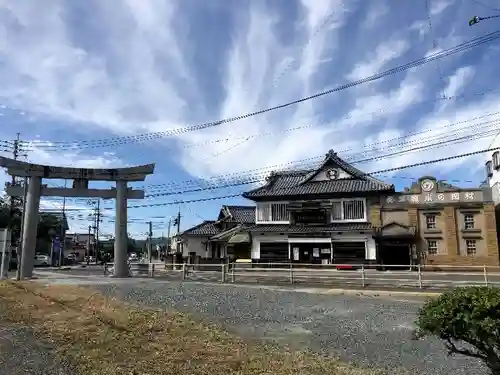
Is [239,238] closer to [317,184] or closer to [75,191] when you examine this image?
[317,184]

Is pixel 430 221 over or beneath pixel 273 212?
beneath

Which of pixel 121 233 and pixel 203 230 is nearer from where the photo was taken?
pixel 121 233

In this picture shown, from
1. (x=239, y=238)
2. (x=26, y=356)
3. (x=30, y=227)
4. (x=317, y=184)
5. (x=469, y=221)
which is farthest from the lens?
(x=239, y=238)

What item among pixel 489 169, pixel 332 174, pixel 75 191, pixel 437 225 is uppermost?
pixel 489 169

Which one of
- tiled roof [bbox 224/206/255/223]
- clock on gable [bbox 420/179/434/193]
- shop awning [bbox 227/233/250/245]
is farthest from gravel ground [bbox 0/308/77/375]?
tiled roof [bbox 224/206/255/223]

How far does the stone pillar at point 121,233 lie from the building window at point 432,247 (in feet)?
76.1

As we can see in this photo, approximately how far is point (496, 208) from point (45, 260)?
61857 millimetres

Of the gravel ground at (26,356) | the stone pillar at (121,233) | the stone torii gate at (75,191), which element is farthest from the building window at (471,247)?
the gravel ground at (26,356)

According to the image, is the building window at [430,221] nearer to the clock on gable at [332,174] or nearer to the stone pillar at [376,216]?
the stone pillar at [376,216]

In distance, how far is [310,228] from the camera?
39156 mm

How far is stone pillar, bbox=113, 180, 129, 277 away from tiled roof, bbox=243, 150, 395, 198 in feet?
51.0

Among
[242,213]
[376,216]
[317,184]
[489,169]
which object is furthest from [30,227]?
[489,169]

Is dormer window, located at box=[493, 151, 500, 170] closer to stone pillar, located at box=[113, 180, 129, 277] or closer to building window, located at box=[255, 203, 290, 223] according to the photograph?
building window, located at box=[255, 203, 290, 223]

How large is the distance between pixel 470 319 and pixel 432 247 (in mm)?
33219
